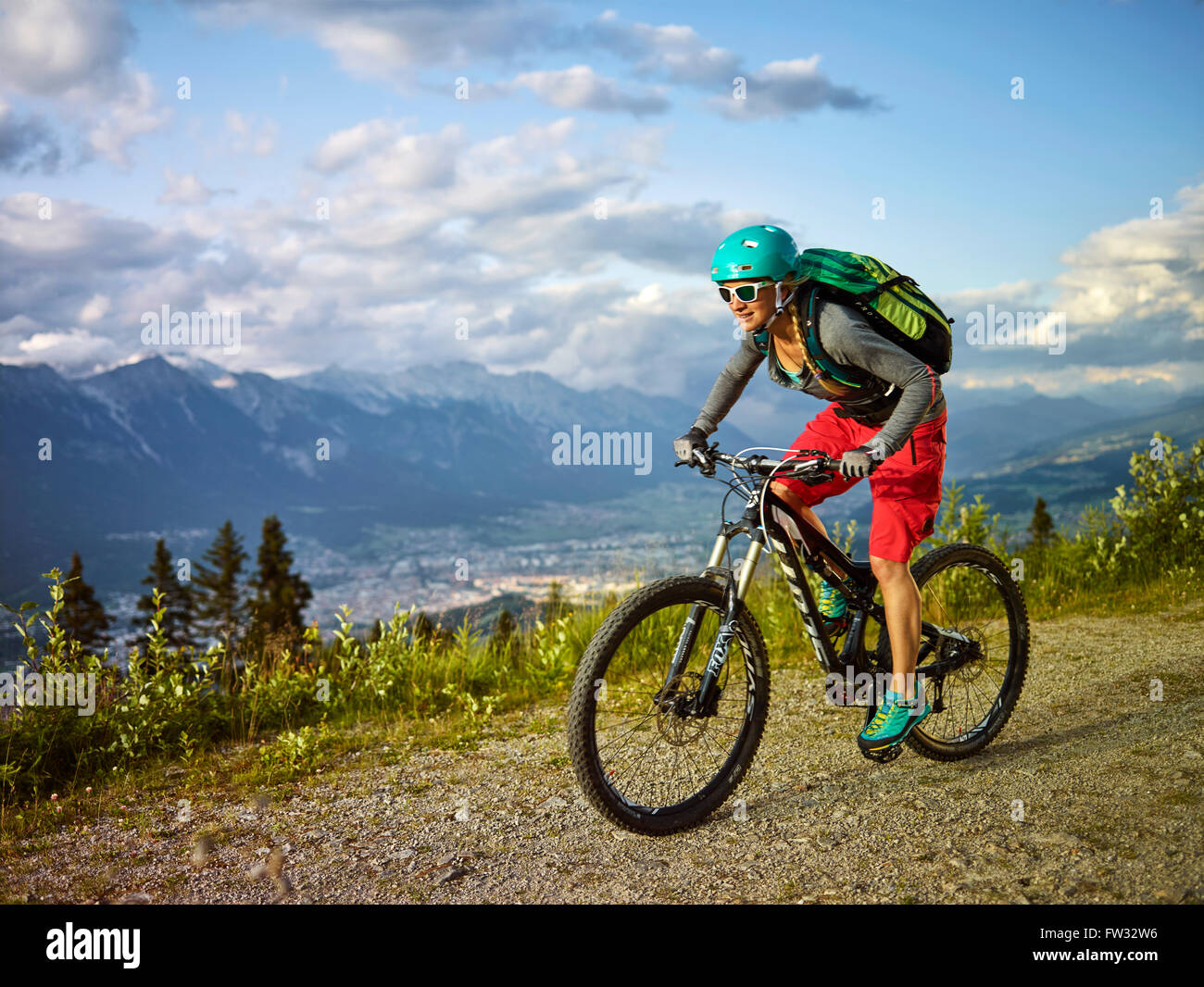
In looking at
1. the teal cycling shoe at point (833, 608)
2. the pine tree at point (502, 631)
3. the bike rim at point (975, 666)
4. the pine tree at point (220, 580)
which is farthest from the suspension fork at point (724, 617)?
the pine tree at point (220, 580)

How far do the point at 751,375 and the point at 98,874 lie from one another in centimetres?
370

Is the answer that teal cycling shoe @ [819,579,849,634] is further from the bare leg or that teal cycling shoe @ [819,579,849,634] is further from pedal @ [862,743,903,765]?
pedal @ [862,743,903,765]

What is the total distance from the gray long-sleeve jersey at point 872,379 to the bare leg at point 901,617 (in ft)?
2.38

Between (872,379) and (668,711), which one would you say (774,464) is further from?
(668,711)

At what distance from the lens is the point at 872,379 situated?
13.0 ft

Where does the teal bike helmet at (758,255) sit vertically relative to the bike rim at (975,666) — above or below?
above

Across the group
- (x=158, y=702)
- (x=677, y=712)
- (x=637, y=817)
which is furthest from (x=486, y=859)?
(x=158, y=702)

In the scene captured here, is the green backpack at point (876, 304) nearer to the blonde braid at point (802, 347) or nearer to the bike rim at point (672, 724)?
the blonde braid at point (802, 347)

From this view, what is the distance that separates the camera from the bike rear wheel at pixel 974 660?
4.46 meters

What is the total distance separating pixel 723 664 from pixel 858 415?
1.39 metres

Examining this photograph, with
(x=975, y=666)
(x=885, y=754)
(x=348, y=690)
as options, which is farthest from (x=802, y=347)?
(x=348, y=690)

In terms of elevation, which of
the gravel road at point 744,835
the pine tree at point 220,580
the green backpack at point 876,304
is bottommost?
the pine tree at point 220,580

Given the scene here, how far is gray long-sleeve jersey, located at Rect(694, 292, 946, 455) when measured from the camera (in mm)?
3625
